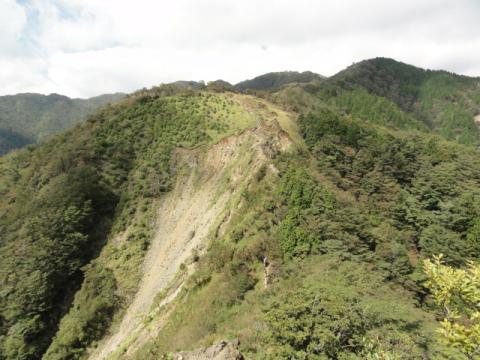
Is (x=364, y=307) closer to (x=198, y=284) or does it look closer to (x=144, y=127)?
(x=198, y=284)

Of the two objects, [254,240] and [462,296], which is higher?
[462,296]

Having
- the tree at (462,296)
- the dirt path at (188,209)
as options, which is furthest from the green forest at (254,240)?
the dirt path at (188,209)

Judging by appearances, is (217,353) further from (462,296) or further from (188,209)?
(188,209)

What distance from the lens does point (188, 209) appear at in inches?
1630

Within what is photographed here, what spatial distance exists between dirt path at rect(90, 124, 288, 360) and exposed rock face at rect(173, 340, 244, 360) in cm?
1305

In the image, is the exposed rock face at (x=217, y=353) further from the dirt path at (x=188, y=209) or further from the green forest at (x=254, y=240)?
the dirt path at (x=188, y=209)

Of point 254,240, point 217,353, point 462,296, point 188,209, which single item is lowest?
point 188,209

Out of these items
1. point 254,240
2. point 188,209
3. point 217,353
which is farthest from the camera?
point 188,209

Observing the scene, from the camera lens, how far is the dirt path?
1248 inches

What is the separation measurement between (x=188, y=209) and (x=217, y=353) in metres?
27.3

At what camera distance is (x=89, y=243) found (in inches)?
1623

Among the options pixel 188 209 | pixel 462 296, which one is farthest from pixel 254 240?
pixel 462 296

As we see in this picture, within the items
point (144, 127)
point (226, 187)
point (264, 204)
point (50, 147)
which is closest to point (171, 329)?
point (264, 204)

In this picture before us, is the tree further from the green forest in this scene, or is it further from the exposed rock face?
the exposed rock face
